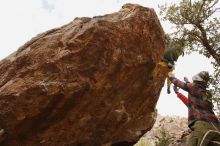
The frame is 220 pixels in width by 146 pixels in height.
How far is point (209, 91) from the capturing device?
11477 mm

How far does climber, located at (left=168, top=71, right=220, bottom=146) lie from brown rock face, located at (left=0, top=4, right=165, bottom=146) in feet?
7.38

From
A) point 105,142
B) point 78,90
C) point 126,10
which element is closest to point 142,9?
point 126,10

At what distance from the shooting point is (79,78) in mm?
11992

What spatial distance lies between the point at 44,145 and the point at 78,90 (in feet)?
6.97

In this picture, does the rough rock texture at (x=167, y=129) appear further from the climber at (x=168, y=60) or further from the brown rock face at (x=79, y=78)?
the brown rock face at (x=79, y=78)

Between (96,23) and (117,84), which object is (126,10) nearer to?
(96,23)

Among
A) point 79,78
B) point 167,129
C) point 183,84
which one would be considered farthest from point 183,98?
A: point 167,129

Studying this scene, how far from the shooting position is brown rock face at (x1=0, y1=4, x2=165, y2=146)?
11.7 meters

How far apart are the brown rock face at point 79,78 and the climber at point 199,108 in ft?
7.38

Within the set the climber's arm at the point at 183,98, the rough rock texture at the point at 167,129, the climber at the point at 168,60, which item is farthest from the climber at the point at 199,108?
the rough rock texture at the point at 167,129

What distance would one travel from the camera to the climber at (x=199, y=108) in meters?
10.6

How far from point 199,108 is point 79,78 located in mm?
3731

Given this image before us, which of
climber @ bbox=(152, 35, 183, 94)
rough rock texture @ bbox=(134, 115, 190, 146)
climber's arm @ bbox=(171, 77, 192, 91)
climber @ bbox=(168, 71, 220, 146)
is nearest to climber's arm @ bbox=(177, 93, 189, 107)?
climber @ bbox=(168, 71, 220, 146)

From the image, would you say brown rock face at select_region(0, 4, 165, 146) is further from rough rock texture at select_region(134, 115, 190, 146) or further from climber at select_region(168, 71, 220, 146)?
rough rock texture at select_region(134, 115, 190, 146)
